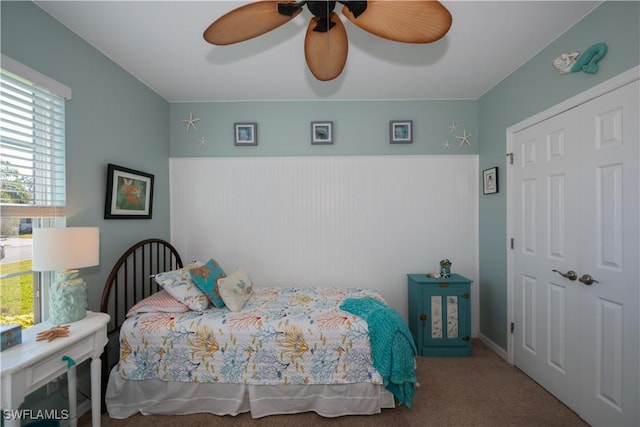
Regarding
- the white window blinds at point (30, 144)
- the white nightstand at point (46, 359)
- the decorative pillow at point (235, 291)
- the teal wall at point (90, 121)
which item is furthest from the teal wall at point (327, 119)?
the white nightstand at point (46, 359)

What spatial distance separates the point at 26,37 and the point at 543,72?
3.56 metres

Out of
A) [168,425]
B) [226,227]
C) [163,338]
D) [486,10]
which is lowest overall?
[168,425]

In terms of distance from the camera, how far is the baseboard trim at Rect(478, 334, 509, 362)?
2656mm

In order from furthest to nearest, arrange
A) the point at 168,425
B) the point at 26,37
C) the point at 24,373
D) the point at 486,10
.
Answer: the point at 168,425 < the point at 486,10 < the point at 26,37 < the point at 24,373

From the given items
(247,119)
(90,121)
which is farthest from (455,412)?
(90,121)

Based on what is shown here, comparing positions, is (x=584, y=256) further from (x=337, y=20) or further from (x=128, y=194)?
(x=128, y=194)

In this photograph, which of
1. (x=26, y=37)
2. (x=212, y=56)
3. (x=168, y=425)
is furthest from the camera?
(x=212, y=56)

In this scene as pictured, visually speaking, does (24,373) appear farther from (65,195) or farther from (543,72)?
(543,72)

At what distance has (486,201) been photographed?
2949mm

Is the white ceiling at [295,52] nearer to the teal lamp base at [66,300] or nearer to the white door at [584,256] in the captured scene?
the white door at [584,256]

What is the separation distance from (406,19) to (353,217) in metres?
2.07

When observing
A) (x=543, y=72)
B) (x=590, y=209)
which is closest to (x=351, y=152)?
(x=543, y=72)

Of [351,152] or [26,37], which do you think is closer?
[26,37]

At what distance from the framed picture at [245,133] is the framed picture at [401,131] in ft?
5.04
